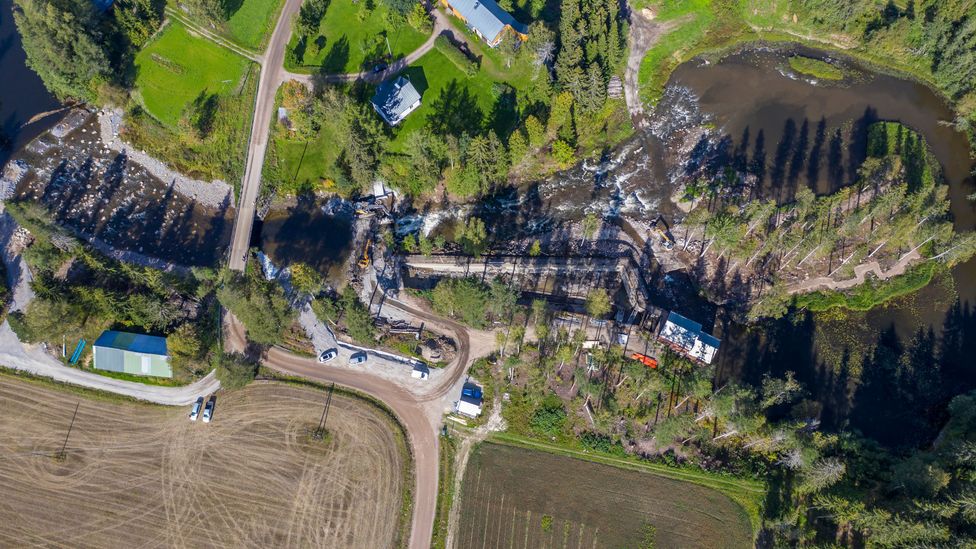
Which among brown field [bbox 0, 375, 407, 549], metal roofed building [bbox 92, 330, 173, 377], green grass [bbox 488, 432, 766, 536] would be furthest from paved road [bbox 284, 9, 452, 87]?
green grass [bbox 488, 432, 766, 536]

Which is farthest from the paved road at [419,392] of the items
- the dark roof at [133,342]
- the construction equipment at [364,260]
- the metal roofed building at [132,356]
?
the dark roof at [133,342]

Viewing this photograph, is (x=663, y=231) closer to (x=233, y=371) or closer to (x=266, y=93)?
(x=233, y=371)

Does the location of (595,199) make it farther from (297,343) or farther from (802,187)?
(297,343)

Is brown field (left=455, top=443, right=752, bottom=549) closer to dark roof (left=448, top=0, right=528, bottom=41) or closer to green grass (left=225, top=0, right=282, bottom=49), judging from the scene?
dark roof (left=448, top=0, right=528, bottom=41)

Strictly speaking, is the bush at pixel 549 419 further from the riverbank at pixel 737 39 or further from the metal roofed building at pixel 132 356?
the riverbank at pixel 737 39

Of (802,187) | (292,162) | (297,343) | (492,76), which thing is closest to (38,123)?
(292,162)
